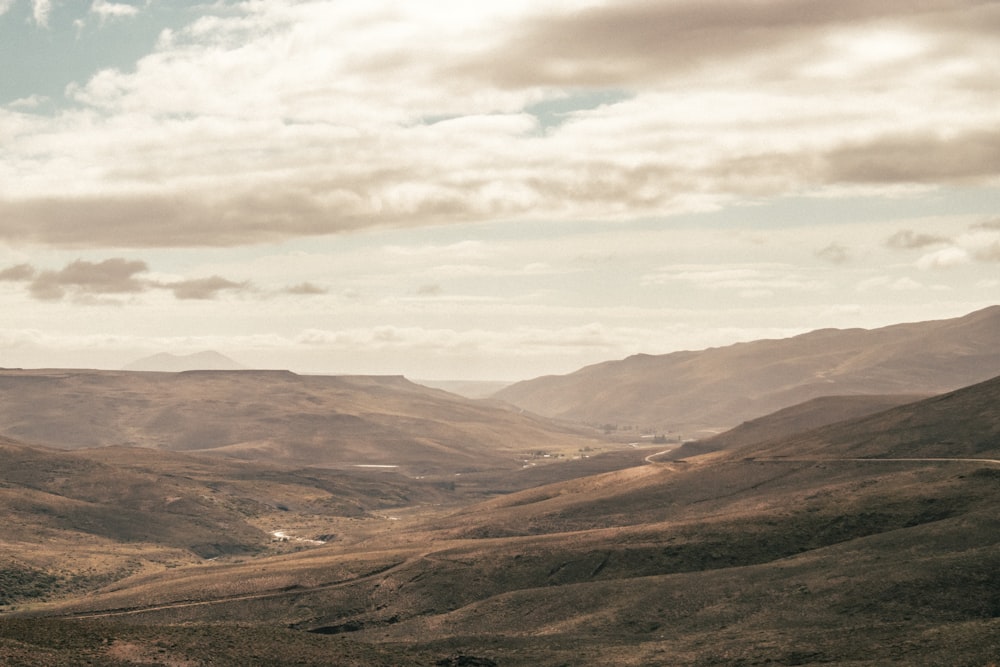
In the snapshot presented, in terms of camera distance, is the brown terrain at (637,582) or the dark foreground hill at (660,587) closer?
the dark foreground hill at (660,587)

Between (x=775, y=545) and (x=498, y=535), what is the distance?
187 ft

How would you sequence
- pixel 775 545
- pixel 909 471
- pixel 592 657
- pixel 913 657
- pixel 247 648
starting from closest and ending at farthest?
pixel 913 657
pixel 247 648
pixel 592 657
pixel 775 545
pixel 909 471

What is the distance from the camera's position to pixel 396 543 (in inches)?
7082

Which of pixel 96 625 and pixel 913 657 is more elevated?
pixel 96 625

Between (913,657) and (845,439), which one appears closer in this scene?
(913,657)

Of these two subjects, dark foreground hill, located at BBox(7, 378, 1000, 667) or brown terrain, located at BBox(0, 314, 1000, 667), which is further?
brown terrain, located at BBox(0, 314, 1000, 667)

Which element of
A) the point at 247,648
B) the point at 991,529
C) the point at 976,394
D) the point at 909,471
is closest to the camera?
the point at 247,648

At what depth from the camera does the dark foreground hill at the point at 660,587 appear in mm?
86125

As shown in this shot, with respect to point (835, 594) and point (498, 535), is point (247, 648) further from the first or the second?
point (498, 535)

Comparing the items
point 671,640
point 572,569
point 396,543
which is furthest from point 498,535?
point 671,640

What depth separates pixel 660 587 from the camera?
116188 mm

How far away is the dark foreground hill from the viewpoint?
86.1 metres

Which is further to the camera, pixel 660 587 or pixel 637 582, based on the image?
pixel 637 582

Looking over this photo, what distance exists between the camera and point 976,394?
619 ft
